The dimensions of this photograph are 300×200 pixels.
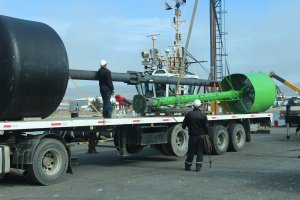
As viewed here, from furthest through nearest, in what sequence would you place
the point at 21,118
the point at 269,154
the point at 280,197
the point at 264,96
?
the point at 264,96 → the point at 269,154 → the point at 21,118 → the point at 280,197

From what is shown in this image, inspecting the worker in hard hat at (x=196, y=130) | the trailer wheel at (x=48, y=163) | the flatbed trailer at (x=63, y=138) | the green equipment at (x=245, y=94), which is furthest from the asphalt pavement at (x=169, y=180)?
the green equipment at (x=245, y=94)

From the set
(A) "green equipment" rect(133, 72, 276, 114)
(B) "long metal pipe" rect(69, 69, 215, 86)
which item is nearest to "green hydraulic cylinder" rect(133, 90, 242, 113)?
(A) "green equipment" rect(133, 72, 276, 114)

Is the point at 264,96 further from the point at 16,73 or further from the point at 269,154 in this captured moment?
the point at 16,73

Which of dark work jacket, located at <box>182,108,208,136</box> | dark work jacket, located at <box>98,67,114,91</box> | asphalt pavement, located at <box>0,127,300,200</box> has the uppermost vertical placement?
dark work jacket, located at <box>98,67,114,91</box>

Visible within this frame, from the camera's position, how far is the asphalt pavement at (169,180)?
8.45m

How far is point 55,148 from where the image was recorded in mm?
9914

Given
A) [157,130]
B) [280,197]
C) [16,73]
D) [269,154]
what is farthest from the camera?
[269,154]

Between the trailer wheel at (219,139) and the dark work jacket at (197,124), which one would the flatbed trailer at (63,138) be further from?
the dark work jacket at (197,124)

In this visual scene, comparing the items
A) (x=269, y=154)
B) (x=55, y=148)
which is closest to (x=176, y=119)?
(x=269, y=154)

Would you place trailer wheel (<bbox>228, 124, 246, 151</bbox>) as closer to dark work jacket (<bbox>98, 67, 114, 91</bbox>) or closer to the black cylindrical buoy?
dark work jacket (<bbox>98, 67, 114, 91</bbox>)

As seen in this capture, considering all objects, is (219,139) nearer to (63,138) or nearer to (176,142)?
(176,142)

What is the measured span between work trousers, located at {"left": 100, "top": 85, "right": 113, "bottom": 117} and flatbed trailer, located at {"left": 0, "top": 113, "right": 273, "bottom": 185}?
19.3 inches

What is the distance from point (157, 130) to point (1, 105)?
196 inches

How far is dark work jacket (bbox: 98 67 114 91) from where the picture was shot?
41.4 ft
